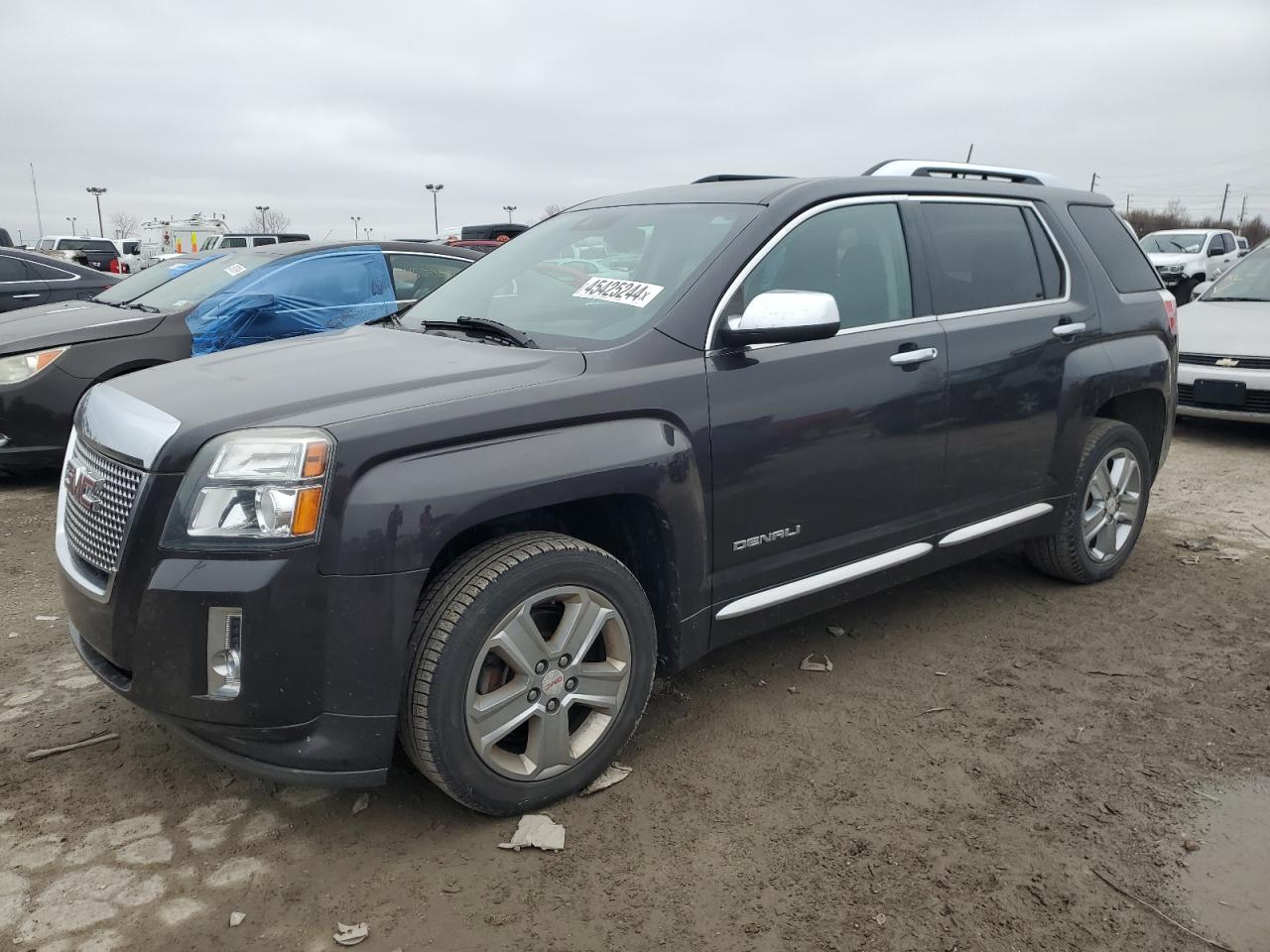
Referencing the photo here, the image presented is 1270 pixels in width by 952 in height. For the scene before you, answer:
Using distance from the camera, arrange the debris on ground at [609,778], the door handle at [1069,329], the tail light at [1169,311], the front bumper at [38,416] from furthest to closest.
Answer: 1. the front bumper at [38,416]
2. the tail light at [1169,311]
3. the door handle at [1069,329]
4. the debris on ground at [609,778]

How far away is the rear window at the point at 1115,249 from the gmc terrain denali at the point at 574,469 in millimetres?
216

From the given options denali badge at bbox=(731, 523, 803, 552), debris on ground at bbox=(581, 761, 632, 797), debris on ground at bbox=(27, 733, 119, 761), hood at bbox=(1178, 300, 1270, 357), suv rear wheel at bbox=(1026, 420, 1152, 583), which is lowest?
debris on ground at bbox=(581, 761, 632, 797)

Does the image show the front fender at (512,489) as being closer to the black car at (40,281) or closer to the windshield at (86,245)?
the black car at (40,281)

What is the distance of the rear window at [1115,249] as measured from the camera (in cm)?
436

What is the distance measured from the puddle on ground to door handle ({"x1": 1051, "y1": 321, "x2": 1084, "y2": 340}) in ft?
6.16

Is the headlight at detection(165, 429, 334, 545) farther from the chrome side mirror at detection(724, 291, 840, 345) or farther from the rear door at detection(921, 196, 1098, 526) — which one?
the rear door at detection(921, 196, 1098, 526)

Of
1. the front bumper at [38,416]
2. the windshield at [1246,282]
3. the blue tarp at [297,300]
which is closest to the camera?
the front bumper at [38,416]

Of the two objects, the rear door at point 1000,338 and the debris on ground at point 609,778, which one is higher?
the rear door at point 1000,338

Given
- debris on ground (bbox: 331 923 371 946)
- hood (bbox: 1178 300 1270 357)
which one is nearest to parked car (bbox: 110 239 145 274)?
hood (bbox: 1178 300 1270 357)

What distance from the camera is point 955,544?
376cm

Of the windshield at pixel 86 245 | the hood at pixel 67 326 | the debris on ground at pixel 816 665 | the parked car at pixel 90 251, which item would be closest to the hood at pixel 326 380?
the debris on ground at pixel 816 665

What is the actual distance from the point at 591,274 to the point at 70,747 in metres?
2.30

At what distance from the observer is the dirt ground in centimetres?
228

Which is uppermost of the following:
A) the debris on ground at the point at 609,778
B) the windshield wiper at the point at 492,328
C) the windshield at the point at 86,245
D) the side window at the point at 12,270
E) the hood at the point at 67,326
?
the windshield at the point at 86,245
